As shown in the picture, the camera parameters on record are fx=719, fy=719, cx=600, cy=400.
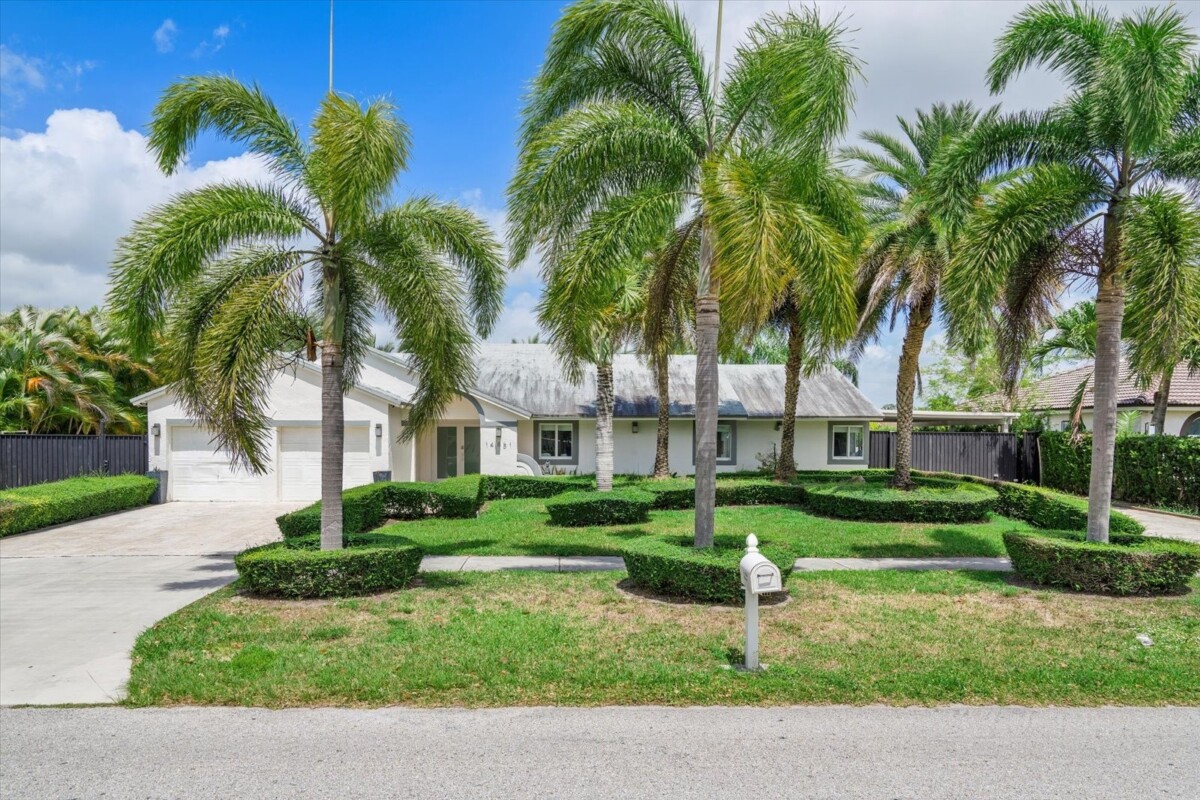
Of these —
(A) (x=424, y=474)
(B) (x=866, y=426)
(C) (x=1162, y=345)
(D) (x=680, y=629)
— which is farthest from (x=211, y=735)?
(B) (x=866, y=426)

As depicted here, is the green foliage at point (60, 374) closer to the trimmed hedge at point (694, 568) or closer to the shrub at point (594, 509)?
the shrub at point (594, 509)

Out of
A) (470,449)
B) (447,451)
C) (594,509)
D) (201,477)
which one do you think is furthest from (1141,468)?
(201,477)

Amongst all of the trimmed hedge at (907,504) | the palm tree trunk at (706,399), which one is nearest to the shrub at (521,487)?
the trimmed hedge at (907,504)

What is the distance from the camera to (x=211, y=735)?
4.89 meters

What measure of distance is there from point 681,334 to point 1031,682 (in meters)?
13.4

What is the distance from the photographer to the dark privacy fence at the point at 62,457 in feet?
54.1

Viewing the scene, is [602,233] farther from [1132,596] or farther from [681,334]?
[681,334]

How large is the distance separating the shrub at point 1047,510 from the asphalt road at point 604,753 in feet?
19.4

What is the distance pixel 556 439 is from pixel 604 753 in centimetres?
1866

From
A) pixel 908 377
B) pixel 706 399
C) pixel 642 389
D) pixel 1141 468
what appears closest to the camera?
pixel 706 399

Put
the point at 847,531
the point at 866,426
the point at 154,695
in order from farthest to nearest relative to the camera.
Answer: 1. the point at 866,426
2. the point at 847,531
3. the point at 154,695

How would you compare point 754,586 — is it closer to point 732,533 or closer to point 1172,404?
point 732,533

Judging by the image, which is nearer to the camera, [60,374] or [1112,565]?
[1112,565]

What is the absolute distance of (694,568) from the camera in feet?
26.4
